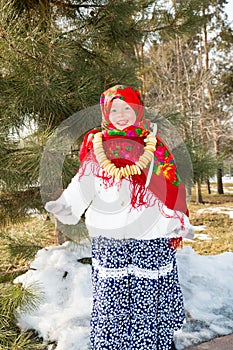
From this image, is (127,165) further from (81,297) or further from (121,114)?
→ (81,297)

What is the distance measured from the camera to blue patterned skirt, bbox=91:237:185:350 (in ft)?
4.30

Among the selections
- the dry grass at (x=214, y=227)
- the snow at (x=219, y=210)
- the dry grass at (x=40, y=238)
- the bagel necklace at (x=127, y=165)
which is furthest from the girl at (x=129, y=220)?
the snow at (x=219, y=210)

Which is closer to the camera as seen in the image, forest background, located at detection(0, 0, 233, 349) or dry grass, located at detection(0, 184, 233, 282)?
forest background, located at detection(0, 0, 233, 349)

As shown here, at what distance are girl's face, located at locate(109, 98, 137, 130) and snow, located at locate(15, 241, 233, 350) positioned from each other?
94cm

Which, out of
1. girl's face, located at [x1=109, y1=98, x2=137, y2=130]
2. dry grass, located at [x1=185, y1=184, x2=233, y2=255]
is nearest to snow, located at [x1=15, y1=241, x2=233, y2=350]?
girl's face, located at [x1=109, y1=98, x2=137, y2=130]

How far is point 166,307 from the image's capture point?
1362 millimetres

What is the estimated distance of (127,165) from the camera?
3.98 feet

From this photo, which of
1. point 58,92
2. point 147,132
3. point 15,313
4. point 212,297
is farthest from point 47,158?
point 212,297

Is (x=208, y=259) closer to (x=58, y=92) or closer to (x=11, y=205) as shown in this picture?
(x=11, y=205)

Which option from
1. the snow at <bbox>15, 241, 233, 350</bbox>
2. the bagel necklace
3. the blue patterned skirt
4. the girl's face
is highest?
the girl's face

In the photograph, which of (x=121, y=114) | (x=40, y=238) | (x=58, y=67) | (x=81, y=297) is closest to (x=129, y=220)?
(x=121, y=114)

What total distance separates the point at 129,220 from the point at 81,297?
0.83m

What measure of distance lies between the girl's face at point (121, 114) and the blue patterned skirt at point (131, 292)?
0.47m

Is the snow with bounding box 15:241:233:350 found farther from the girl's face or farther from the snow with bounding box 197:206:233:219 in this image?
the snow with bounding box 197:206:233:219
